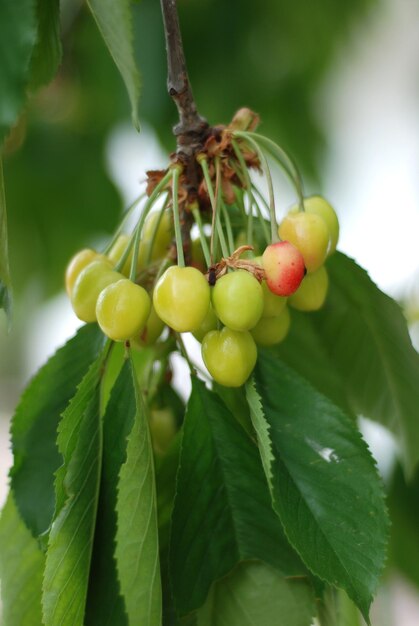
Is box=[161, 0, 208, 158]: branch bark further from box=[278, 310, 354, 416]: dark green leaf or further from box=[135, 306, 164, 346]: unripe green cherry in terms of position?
box=[278, 310, 354, 416]: dark green leaf

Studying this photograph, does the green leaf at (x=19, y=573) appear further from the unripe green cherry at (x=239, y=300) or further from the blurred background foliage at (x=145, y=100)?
the blurred background foliage at (x=145, y=100)

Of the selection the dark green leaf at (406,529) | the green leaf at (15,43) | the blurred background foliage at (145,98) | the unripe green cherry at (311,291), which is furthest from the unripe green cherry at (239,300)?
the blurred background foliage at (145,98)

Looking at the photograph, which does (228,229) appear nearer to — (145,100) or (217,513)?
(217,513)

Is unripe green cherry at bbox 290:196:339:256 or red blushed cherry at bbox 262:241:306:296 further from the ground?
unripe green cherry at bbox 290:196:339:256

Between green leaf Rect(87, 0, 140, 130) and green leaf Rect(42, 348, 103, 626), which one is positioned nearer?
green leaf Rect(87, 0, 140, 130)

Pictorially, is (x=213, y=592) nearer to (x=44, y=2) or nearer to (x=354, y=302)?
(x=354, y=302)

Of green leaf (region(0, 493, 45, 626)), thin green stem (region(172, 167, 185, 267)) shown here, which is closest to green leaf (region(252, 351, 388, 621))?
thin green stem (region(172, 167, 185, 267))

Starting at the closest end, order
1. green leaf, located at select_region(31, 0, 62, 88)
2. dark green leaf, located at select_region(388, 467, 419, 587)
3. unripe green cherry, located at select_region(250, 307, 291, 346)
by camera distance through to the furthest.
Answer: green leaf, located at select_region(31, 0, 62, 88) < unripe green cherry, located at select_region(250, 307, 291, 346) < dark green leaf, located at select_region(388, 467, 419, 587)

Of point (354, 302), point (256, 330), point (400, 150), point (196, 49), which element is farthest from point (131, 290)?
point (400, 150)
